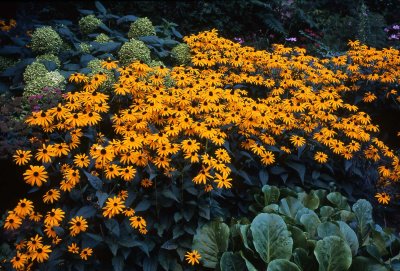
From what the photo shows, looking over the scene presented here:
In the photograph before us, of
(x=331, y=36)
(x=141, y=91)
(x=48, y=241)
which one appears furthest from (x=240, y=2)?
(x=48, y=241)

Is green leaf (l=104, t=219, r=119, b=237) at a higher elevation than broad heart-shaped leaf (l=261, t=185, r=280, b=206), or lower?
higher

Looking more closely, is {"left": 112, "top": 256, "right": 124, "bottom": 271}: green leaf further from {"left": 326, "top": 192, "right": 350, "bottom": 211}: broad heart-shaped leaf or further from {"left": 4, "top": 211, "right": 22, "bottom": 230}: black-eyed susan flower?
{"left": 326, "top": 192, "right": 350, "bottom": 211}: broad heart-shaped leaf

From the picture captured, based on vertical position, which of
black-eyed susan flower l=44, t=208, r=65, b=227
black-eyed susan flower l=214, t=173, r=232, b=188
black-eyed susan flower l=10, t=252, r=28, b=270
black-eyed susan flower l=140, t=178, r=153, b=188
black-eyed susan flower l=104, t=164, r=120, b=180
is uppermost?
black-eyed susan flower l=104, t=164, r=120, b=180

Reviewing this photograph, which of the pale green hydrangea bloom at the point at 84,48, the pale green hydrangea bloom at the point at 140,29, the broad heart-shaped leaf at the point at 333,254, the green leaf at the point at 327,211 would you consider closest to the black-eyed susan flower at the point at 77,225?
the broad heart-shaped leaf at the point at 333,254

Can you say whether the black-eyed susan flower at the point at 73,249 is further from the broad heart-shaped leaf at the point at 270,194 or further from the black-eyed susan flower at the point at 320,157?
the black-eyed susan flower at the point at 320,157

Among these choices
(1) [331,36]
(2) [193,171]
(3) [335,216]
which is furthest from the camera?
(1) [331,36]

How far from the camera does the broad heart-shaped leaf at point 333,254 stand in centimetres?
258

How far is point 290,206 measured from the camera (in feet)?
10.6

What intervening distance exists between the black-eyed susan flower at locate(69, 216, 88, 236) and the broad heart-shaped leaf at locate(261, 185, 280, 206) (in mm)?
1417

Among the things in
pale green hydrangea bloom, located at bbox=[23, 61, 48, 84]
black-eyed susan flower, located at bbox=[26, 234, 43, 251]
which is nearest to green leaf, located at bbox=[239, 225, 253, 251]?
black-eyed susan flower, located at bbox=[26, 234, 43, 251]

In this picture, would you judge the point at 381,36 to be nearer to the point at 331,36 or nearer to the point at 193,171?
the point at 331,36

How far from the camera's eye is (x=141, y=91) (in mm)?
3463

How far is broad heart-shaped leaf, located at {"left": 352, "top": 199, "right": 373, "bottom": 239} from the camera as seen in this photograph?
309cm

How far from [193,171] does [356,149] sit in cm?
149
